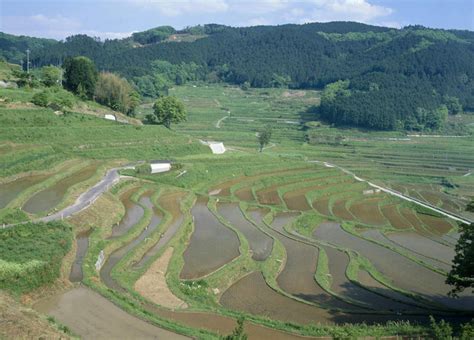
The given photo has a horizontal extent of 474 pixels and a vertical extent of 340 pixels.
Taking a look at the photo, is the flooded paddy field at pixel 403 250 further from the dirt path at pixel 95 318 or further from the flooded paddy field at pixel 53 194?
the flooded paddy field at pixel 53 194

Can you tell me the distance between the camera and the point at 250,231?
1297 inches

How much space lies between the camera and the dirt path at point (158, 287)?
20312 mm

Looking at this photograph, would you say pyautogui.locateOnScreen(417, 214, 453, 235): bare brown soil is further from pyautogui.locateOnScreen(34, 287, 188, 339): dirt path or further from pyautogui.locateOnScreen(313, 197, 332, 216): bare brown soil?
pyautogui.locateOnScreen(34, 287, 188, 339): dirt path

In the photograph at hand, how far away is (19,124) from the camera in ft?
141

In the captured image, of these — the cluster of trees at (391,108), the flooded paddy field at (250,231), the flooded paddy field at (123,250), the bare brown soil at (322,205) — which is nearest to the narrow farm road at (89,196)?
the flooded paddy field at (123,250)

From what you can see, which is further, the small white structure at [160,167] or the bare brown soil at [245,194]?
the small white structure at [160,167]

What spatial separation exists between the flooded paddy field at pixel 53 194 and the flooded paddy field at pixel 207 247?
29.4 feet

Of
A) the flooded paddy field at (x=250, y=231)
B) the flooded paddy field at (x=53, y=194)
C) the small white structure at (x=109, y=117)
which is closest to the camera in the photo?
A: the flooded paddy field at (x=250, y=231)

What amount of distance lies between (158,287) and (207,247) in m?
7.19

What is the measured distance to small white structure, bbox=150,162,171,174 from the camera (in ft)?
144

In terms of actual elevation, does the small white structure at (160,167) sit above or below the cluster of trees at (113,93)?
below

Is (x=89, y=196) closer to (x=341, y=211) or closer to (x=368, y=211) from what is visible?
(x=341, y=211)

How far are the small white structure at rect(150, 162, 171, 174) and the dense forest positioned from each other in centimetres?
5812

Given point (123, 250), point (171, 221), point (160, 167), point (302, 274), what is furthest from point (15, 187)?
point (302, 274)
